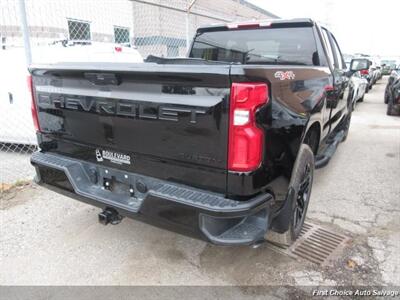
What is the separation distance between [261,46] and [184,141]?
239 cm

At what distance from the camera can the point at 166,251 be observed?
3.07 meters

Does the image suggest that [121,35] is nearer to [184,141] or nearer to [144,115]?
[144,115]

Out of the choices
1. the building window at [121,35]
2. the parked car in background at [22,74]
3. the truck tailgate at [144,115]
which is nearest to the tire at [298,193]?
the truck tailgate at [144,115]

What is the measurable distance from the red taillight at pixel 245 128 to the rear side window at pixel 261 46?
6.81 ft

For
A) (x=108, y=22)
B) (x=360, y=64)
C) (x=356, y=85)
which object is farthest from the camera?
(x=108, y=22)

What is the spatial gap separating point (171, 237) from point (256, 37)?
255 centimetres

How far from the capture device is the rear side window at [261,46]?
3803 mm

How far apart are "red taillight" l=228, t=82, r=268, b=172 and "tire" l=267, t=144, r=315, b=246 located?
2.10 feet

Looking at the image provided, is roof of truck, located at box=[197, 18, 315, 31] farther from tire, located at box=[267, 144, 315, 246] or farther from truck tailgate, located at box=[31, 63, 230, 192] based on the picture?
truck tailgate, located at box=[31, 63, 230, 192]

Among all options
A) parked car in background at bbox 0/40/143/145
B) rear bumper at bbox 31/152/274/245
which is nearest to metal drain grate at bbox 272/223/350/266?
rear bumper at bbox 31/152/274/245

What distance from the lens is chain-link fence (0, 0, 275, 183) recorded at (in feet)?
17.1

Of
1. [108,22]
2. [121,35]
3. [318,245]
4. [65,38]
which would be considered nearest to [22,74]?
[65,38]

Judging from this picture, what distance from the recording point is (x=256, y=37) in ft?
13.3

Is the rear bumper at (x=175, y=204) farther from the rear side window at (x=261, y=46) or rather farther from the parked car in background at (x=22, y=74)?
the parked car in background at (x=22, y=74)
